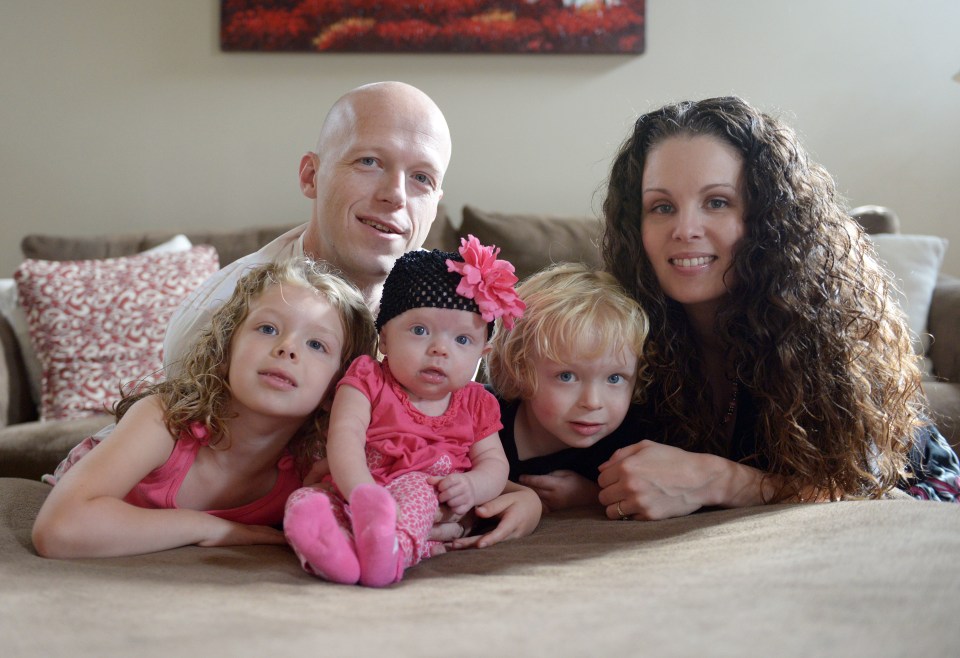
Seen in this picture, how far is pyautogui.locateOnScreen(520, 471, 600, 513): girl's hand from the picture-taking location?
1.74 metres

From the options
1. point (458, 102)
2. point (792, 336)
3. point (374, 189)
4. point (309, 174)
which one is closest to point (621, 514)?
point (792, 336)

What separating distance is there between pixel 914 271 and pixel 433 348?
2359 millimetres

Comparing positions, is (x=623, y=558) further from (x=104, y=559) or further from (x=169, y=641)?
(x=104, y=559)

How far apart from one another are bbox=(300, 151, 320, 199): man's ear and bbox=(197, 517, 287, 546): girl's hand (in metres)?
0.99

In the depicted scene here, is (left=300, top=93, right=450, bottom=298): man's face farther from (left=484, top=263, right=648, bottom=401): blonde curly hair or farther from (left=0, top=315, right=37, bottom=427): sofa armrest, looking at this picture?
(left=0, top=315, right=37, bottom=427): sofa armrest

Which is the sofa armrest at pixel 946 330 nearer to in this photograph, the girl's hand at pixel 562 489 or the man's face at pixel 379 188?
the girl's hand at pixel 562 489

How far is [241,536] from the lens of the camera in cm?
144

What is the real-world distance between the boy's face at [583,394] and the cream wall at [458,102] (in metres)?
2.28

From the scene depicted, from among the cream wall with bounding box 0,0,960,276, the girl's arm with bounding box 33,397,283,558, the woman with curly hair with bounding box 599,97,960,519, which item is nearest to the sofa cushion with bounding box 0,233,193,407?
the cream wall with bounding box 0,0,960,276

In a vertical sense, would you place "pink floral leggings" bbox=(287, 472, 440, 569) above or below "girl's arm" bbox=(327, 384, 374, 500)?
below

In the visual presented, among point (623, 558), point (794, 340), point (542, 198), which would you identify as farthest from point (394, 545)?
point (542, 198)

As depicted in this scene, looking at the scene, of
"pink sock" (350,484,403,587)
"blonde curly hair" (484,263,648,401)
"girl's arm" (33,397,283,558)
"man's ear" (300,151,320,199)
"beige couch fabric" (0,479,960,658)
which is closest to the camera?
"beige couch fabric" (0,479,960,658)

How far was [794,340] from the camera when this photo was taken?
1.66 metres

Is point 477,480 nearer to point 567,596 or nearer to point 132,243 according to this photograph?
point 567,596
